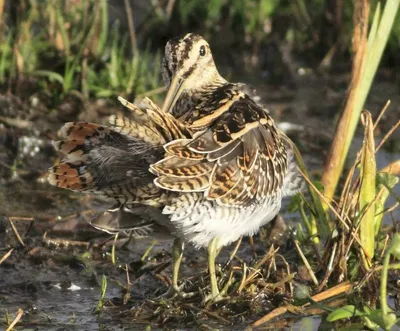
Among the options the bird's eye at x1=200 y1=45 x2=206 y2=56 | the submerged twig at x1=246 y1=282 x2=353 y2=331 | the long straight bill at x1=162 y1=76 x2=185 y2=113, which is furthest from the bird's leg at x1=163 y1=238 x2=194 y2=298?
the bird's eye at x1=200 y1=45 x2=206 y2=56

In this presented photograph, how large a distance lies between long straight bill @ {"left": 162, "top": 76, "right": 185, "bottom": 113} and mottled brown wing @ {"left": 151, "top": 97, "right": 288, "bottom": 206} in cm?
32

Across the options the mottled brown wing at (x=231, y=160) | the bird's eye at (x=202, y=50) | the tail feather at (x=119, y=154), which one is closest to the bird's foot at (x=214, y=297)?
the mottled brown wing at (x=231, y=160)

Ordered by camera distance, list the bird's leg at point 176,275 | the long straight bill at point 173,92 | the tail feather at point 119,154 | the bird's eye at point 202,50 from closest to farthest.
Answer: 1. the tail feather at point 119,154
2. the bird's leg at point 176,275
3. the long straight bill at point 173,92
4. the bird's eye at point 202,50

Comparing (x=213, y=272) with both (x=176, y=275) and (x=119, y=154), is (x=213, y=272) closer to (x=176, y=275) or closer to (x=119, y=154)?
(x=176, y=275)

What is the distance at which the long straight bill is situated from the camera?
507 cm

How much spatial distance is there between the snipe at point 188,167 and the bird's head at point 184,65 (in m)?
0.06

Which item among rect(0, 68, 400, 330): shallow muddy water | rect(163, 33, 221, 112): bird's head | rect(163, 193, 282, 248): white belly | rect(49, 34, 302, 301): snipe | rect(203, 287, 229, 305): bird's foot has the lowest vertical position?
rect(0, 68, 400, 330): shallow muddy water

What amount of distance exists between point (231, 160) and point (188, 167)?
299 millimetres

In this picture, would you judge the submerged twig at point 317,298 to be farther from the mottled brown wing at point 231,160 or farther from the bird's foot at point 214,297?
the mottled brown wing at point 231,160

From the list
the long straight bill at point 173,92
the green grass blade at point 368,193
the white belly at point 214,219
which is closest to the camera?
the white belly at point 214,219

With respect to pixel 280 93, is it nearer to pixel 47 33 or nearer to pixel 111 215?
pixel 47 33

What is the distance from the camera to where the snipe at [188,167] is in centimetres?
440

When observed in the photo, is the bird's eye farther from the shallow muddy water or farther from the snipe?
the shallow muddy water

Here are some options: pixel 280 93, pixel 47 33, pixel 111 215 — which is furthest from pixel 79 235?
pixel 280 93
